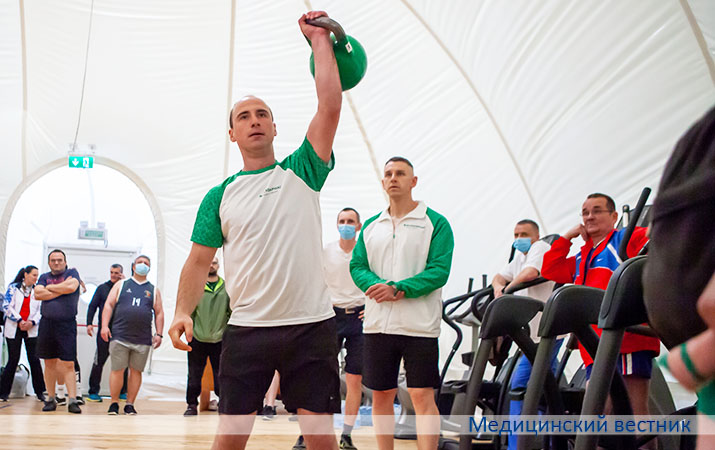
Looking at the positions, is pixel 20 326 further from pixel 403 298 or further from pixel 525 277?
pixel 525 277

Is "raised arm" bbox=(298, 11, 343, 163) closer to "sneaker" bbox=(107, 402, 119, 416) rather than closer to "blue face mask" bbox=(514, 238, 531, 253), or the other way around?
"blue face mask" bbox=(514, 238, 531, 253)

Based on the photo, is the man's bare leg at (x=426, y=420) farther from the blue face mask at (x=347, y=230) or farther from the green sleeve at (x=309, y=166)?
the blue face mask at (x=347, y=230)

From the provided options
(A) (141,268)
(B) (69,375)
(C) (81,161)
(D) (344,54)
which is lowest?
(B) (69,375)

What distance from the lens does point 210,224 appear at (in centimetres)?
271

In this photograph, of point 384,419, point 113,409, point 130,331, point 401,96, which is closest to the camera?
point 384,419

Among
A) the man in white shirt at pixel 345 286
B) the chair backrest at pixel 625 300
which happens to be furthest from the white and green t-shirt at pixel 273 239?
the man in white shirt at pixel 345 286

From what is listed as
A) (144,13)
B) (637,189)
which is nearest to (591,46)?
(637,189)

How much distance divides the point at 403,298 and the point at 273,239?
60.7 inches

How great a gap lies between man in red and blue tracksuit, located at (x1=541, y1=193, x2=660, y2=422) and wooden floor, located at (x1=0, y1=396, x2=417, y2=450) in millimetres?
2159

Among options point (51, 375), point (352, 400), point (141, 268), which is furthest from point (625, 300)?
point (51, 375)

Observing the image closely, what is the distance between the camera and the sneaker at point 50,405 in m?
8.11

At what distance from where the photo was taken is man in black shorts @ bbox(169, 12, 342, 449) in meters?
2.50

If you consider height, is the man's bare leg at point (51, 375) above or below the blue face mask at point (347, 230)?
below

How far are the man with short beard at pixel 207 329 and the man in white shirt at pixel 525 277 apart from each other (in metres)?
3.43
